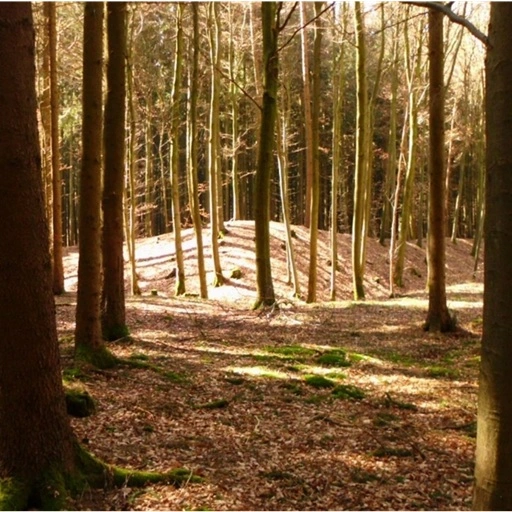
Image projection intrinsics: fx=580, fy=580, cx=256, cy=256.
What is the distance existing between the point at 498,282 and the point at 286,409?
504 centimetres

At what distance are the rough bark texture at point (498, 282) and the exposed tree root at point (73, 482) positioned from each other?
9.29ft

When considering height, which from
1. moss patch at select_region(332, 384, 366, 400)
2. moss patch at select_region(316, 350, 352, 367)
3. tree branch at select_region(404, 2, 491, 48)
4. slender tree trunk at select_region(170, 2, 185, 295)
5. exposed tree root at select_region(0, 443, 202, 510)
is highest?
slender tree trunk at select_region(170, 2, 185, 295)

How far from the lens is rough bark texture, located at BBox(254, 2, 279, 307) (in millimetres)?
13633

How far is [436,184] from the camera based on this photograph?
39.1 feet

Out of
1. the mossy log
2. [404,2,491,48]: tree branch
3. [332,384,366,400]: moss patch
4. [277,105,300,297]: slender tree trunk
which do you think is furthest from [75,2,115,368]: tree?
[277,105,300,297]: slender tree trunk

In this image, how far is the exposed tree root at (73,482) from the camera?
4.14m

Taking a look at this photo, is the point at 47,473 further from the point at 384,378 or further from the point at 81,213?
the point at 384,378

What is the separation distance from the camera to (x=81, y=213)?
8.29 meters

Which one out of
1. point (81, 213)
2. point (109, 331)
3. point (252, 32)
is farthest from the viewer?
point (252, 32)

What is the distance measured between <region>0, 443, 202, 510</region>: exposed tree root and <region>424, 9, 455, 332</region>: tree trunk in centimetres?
824

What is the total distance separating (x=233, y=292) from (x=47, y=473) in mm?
17594

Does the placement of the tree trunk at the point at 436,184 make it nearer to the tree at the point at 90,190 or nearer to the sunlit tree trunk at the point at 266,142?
the sunlit tree trunk at the point at 266,142

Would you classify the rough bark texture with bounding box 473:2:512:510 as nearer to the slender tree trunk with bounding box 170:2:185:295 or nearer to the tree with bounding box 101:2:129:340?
the tree with bounding box 101:2:129:340

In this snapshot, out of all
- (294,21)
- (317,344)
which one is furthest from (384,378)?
(294,21)
